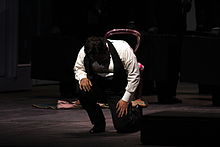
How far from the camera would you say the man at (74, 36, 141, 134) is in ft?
24.8

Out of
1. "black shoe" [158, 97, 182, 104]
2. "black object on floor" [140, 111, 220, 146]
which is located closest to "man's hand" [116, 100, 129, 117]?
"black object on floor" [140, 111, 220, 146]

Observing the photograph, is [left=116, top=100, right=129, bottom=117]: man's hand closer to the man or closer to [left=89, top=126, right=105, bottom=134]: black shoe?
the man

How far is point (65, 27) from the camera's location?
36.9 feet

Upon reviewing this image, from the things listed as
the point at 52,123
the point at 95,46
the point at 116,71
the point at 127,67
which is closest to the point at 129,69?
the point at 127,67

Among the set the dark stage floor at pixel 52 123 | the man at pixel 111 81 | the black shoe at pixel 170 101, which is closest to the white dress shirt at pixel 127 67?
the man at pixel 111 81

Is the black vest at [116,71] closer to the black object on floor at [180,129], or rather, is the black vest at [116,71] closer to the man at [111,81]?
the man at [111,81]

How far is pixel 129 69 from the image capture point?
299 inches

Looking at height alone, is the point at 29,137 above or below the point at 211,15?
below

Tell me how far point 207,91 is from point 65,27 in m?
A: 2.35

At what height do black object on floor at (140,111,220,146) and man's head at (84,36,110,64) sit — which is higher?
man's head at (84,36,110,64)

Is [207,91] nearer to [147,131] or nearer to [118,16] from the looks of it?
[118,16]

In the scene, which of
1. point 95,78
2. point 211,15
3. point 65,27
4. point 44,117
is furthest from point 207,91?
point 95,78

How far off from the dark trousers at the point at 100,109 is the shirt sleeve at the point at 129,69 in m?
0.28

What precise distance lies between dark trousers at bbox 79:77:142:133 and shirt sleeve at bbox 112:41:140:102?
0.92 feet
